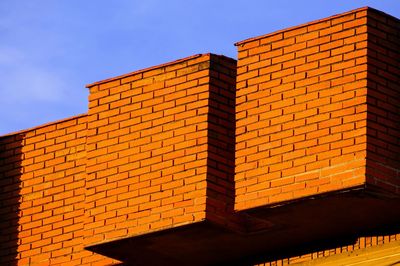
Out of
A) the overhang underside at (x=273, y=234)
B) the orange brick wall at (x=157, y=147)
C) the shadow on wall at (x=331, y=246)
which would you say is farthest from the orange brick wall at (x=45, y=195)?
the shadow on wall at (x=331, y=246)

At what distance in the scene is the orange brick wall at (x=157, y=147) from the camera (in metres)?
16.8

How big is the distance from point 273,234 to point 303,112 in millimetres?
1217

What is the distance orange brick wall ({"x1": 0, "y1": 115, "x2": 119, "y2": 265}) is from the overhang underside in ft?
1.95

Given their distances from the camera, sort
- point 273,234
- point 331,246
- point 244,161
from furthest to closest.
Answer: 1. point 273,234
2. point 331,246
3. point 244,161

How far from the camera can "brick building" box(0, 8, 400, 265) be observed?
1622cm

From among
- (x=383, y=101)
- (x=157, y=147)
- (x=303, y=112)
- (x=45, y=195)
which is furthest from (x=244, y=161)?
(x=45, y=195)

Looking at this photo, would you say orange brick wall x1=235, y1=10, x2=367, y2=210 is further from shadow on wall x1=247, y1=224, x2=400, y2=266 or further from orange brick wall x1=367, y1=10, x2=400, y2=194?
shadow on wall x1=247, y1=224, x2=400, y2=266

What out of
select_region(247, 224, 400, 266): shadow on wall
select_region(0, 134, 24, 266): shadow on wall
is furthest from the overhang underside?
select_region(0, 134, 24, 266): shadow on wall

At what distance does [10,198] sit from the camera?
18344 millimetres

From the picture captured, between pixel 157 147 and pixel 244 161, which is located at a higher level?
pixel 157 147

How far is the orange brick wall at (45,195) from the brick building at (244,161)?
2 centimetres

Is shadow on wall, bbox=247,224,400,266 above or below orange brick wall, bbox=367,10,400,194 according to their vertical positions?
below

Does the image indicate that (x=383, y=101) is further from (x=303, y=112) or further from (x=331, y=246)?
(x=331, y=246)

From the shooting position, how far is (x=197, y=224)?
16625 mm
